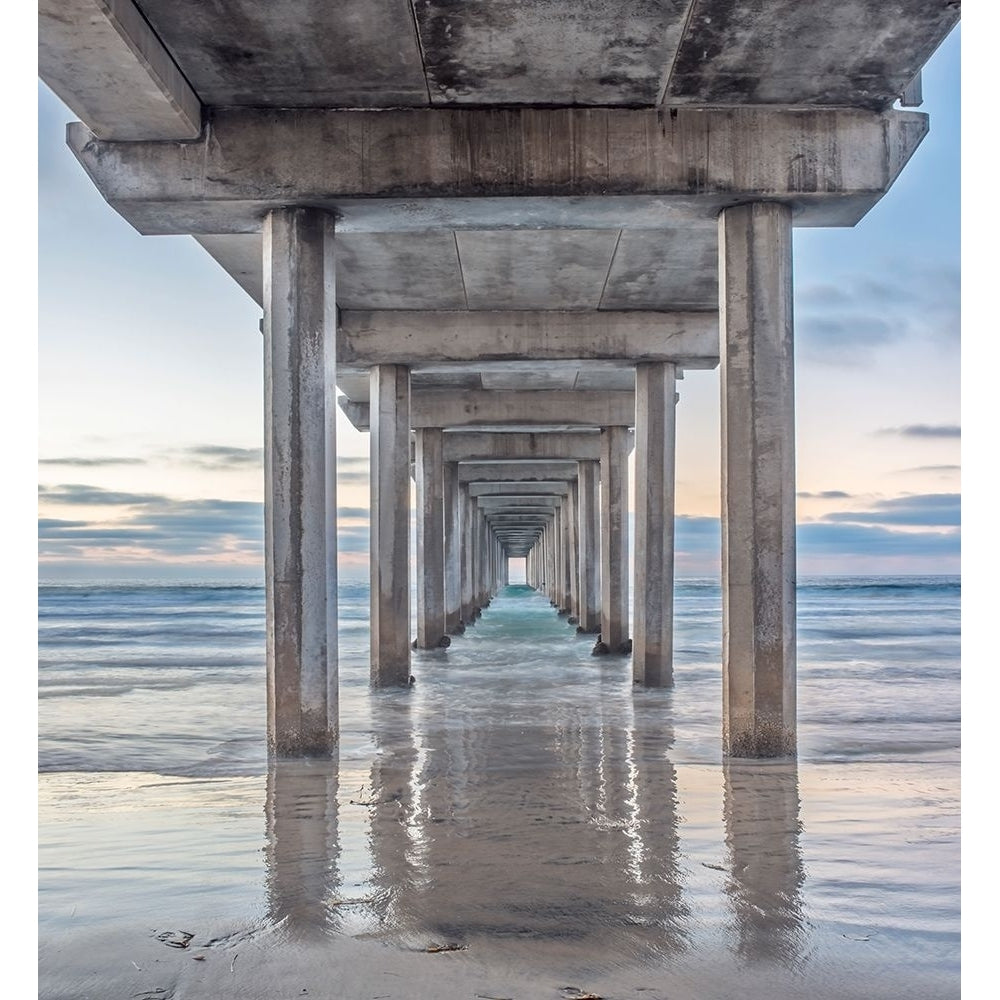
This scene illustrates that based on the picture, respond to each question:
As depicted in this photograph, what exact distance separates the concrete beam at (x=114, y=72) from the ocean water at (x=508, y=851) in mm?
5086

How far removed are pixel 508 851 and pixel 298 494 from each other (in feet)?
14.6

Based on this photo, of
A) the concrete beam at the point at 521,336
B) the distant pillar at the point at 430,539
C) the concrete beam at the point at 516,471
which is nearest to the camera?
Answer: the concrete beam at the point at 521,336

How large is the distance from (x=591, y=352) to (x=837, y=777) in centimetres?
858

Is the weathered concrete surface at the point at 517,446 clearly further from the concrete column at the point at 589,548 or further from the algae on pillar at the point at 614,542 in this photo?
the algae on pillar at the point at 614,542

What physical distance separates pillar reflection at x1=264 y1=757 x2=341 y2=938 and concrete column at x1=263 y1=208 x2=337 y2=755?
67 cm

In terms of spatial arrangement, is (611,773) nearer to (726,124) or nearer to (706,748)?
(706,748)

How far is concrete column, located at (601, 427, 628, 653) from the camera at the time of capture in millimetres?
20656

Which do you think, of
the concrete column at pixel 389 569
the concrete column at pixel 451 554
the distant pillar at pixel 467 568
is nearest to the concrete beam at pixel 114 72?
the concrete column at pixel 389 569

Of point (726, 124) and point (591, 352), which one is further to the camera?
point (591, 352)

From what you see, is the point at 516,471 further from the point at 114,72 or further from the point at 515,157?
the point at 114,72

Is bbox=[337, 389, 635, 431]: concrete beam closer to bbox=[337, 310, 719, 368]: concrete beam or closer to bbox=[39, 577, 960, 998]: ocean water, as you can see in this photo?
bbox=[337, 310, 719, 368]: concrete beam

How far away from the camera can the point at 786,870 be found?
216 inches

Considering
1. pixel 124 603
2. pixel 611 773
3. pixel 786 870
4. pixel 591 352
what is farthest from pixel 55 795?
pixel 124 603

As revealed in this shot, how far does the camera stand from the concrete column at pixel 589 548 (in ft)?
87.7
